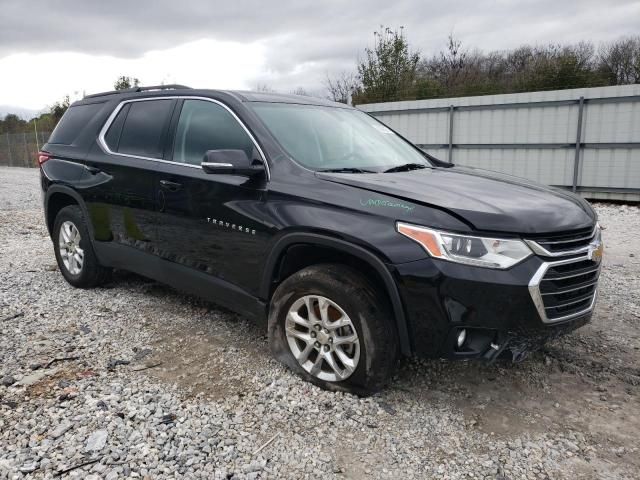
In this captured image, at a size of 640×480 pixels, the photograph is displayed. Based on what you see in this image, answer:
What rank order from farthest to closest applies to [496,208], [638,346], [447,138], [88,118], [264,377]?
[447,138]
[88,118]
[638,346]
[264,377]
[496,208]

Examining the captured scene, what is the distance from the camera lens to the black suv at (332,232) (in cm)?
253

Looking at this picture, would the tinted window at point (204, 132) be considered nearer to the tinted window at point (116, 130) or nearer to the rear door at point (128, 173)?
the rear door at point (128, 173)

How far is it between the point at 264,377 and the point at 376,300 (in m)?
0.96

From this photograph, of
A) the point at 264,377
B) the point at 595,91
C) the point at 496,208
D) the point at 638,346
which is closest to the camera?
the point at 496,208

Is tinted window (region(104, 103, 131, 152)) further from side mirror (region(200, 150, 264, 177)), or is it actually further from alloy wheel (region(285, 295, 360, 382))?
alloy wheel (region(285, 295, 360, 382))

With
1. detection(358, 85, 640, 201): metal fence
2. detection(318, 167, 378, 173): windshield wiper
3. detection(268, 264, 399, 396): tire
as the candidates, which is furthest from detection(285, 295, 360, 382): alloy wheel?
detection(358, 85, 640, 201): metal fence

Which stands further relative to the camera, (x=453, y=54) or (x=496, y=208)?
(x=453, y=54)

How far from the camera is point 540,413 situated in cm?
285

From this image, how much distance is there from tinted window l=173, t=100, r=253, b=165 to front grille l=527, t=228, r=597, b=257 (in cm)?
179

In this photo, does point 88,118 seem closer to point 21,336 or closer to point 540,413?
point 21,336

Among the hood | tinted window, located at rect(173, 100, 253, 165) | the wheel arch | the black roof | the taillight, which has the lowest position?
the wheel arch

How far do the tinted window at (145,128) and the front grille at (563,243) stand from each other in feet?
8.94

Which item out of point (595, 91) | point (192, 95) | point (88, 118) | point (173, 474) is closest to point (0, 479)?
point (173, 474)

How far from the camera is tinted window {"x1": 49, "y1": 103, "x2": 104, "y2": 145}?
4.78 m
